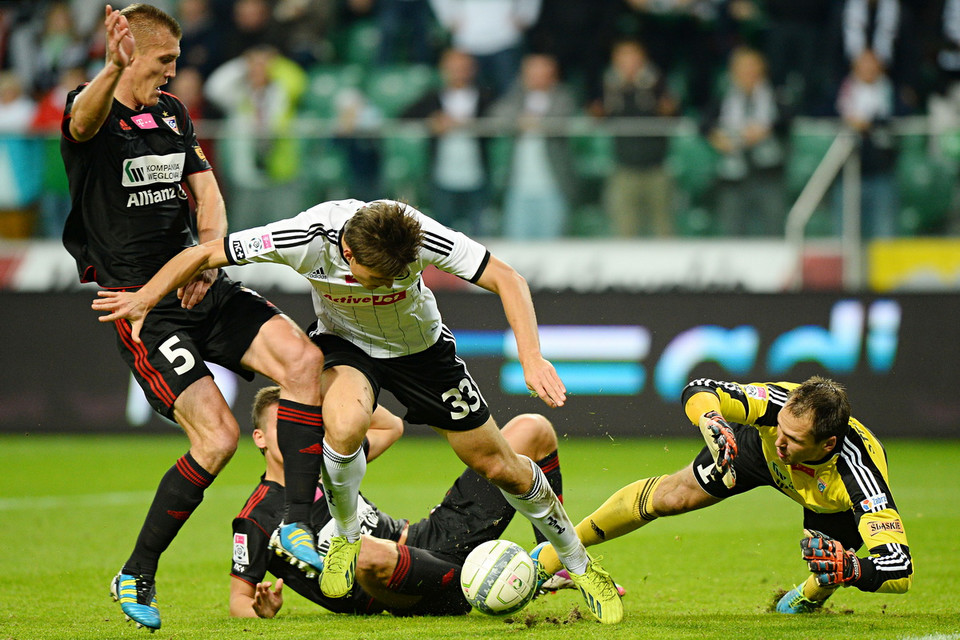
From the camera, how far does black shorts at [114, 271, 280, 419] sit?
223 inches

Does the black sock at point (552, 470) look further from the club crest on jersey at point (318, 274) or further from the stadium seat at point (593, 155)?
the stadium seat at point (593, 155)

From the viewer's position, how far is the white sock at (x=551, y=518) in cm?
566

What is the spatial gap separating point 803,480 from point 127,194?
3509mm

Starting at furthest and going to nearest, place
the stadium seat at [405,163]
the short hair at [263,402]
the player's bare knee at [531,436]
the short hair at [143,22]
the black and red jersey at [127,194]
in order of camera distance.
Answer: the stadium seat at [405,163] → the short hair at [263,402] → the player's bare knee at [531,436] → the black and red jersey at [127,194] → the short hair at [143,22]

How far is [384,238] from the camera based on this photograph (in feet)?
16.7

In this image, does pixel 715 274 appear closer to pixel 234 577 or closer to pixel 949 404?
pixel 949 404

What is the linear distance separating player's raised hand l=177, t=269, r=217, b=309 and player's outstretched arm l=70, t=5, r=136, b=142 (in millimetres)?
826

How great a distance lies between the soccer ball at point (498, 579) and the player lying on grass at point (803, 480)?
23.3 inches

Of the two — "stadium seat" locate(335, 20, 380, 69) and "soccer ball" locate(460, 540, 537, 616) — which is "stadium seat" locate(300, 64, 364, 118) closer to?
"stadium seat" locate(335, 20, 380, 69)

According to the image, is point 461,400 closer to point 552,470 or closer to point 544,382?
point 544,382

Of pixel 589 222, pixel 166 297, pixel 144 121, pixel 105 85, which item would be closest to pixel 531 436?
pixel 166 297

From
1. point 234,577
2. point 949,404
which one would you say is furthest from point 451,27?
point 234,577

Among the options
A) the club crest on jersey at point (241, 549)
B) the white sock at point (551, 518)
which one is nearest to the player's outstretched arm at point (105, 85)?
the club crest on jersey at point (241, 549)

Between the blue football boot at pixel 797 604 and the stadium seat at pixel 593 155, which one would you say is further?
the stadium seat at pixel 593 155
